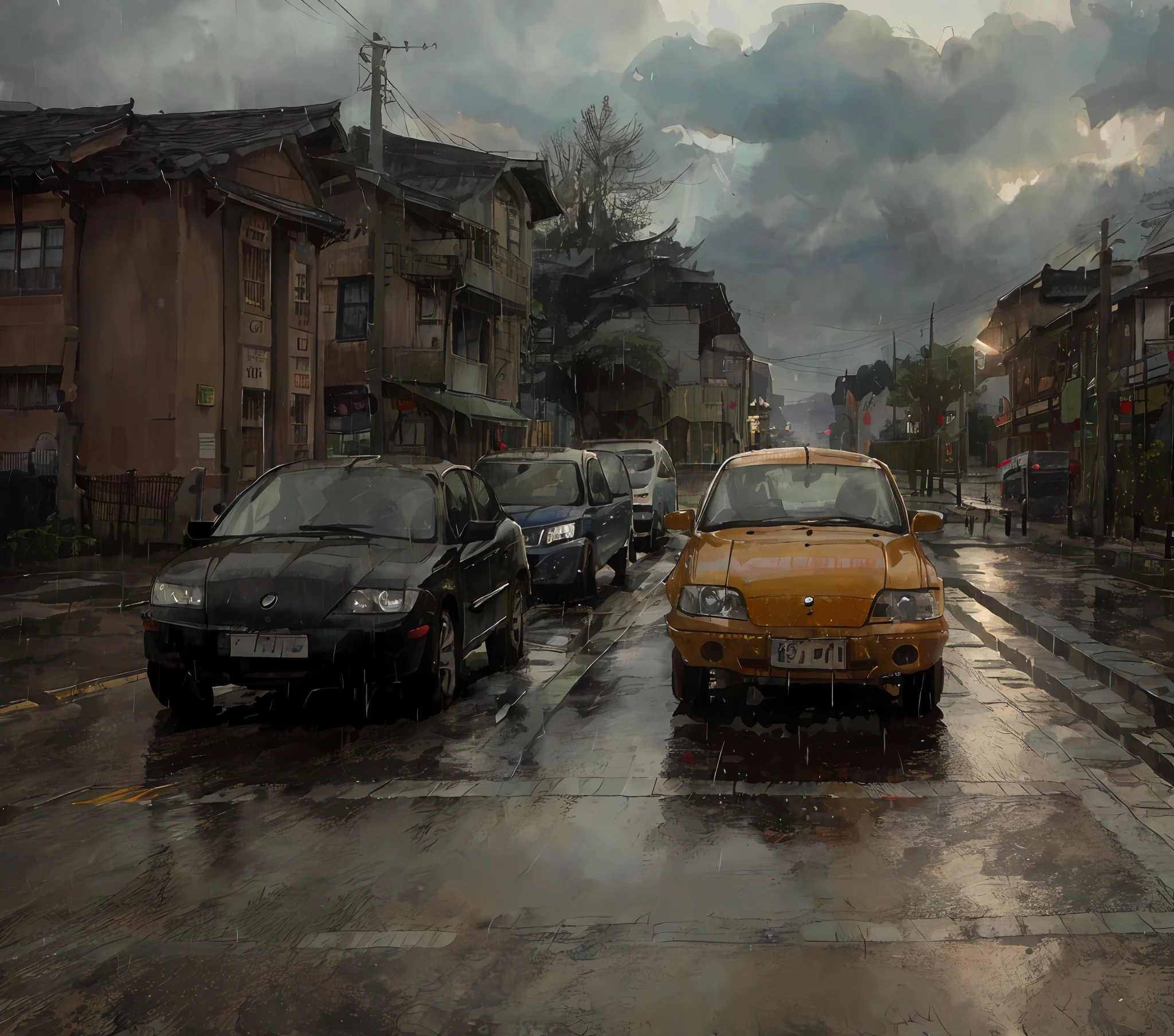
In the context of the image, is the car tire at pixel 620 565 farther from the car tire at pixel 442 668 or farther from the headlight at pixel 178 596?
the headlight at pixel 178 596

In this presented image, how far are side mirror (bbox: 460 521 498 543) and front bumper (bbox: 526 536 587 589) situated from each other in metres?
4.63

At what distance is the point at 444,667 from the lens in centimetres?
770

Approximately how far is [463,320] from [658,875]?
36.8 meters

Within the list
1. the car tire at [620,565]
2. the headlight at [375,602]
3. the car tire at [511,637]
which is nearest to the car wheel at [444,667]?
the headlight at [375,602]

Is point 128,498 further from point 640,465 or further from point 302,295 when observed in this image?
point 640,465

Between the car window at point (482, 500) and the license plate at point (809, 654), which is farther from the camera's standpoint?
the car window at point (482, 500)

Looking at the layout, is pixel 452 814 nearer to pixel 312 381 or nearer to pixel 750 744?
pixel 750 744

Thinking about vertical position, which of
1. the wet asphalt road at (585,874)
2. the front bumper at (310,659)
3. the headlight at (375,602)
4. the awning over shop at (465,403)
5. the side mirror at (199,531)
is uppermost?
the awning over shop at (465,403)

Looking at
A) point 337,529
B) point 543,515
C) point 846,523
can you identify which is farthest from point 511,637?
point 543,515

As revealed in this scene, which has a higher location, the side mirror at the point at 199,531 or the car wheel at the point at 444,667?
the side mirror at the point at 199,531

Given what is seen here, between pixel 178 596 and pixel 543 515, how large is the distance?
6513 millimetres

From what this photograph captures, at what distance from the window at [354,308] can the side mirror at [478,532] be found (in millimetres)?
26567

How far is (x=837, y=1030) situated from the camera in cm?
327

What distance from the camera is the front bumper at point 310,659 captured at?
688cm
